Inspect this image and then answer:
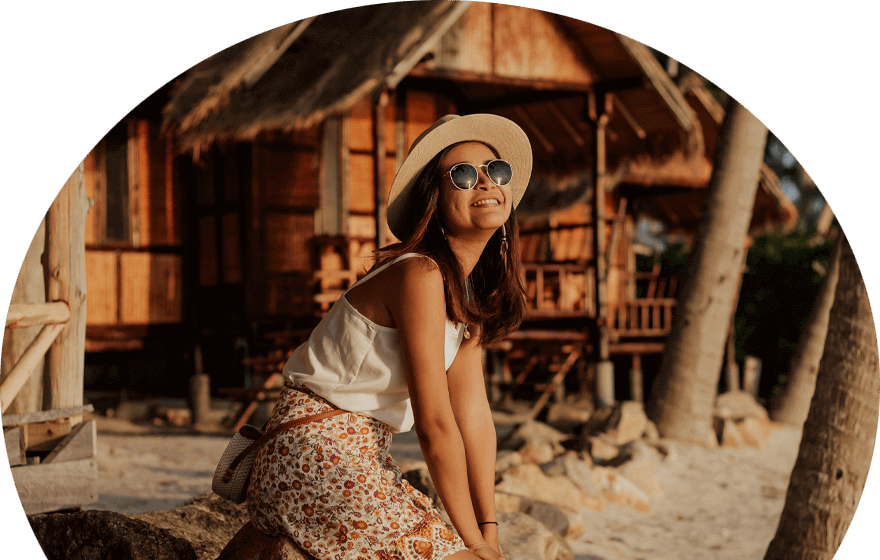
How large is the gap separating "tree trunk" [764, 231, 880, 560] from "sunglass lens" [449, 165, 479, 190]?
252 cm

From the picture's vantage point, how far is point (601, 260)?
10.5 metres

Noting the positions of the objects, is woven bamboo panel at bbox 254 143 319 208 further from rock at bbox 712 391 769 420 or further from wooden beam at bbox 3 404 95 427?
wooden beam at bbox 3 404 95 427

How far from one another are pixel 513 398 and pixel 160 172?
623 centimetres

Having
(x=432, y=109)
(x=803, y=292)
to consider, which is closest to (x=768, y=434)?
(x=803, y=292)

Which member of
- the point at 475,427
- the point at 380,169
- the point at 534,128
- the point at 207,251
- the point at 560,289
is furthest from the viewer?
the point at 534,128

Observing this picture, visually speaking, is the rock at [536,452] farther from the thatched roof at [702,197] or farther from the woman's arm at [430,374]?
the thatched roof at [702,197]

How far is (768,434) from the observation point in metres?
9.77

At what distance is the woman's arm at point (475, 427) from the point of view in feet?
10.5

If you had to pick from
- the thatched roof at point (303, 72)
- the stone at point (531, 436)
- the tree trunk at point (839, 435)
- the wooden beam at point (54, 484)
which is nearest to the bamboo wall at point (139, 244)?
the thatched roof at point (303, 72)

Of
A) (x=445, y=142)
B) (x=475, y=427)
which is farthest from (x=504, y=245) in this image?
(x=475, y=427)

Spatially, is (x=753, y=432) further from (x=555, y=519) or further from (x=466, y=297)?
(x=466, y=297)

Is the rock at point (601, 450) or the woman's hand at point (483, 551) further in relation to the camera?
the rock at point (601, 450)

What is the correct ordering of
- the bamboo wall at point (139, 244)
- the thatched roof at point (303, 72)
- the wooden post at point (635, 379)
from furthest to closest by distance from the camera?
the wooden post at point (635, 379), the bamboo wall at point (139, 244), the thatched roof at point (303, 72)

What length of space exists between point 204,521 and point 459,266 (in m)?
2.03
